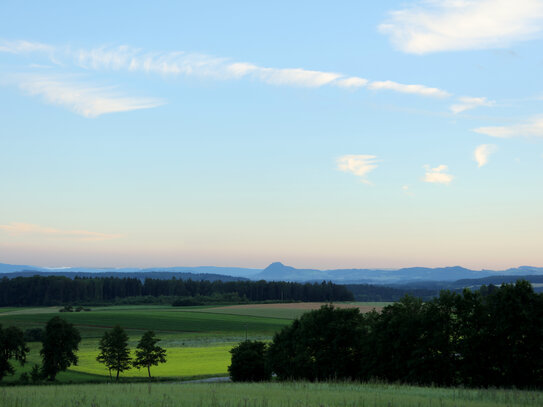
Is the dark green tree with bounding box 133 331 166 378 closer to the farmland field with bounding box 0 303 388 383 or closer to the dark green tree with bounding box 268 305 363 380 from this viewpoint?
the farmland field with bounding box 0 303 388 383

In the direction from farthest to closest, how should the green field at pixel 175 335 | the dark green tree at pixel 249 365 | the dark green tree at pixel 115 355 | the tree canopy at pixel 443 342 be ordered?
the dark green tree at pixel 115 355
the green field at pixel 175 335
the dark green tree at pixel 249 365
the tree canopy at pixel 443 342

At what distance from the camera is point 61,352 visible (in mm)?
75500

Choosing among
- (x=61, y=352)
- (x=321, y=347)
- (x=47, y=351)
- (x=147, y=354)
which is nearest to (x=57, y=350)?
(x=61, y=352)

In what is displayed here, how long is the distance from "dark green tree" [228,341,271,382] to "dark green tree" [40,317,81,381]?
995 inches

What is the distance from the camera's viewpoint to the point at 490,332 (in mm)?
46625

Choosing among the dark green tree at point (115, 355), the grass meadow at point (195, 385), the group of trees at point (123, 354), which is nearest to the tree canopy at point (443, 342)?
the grass meadow at point (195, 385)

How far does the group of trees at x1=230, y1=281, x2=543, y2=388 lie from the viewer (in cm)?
4481

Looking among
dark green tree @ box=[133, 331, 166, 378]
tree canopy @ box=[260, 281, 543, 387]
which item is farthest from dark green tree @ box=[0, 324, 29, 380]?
tree canopy @ box=[260, 281, 543, 387]

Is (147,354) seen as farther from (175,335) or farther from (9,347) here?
(175,335)

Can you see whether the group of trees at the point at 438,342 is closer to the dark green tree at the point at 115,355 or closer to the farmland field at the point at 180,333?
the farmland field at the point at 180,333

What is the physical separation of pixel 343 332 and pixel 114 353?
35.7m

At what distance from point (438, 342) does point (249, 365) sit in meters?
25.6

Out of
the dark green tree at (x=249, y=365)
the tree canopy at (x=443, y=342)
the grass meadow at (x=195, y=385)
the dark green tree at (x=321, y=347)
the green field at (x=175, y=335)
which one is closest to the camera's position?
the grass meadow at (x=195, y=385)

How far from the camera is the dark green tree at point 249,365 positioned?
6500 cm
